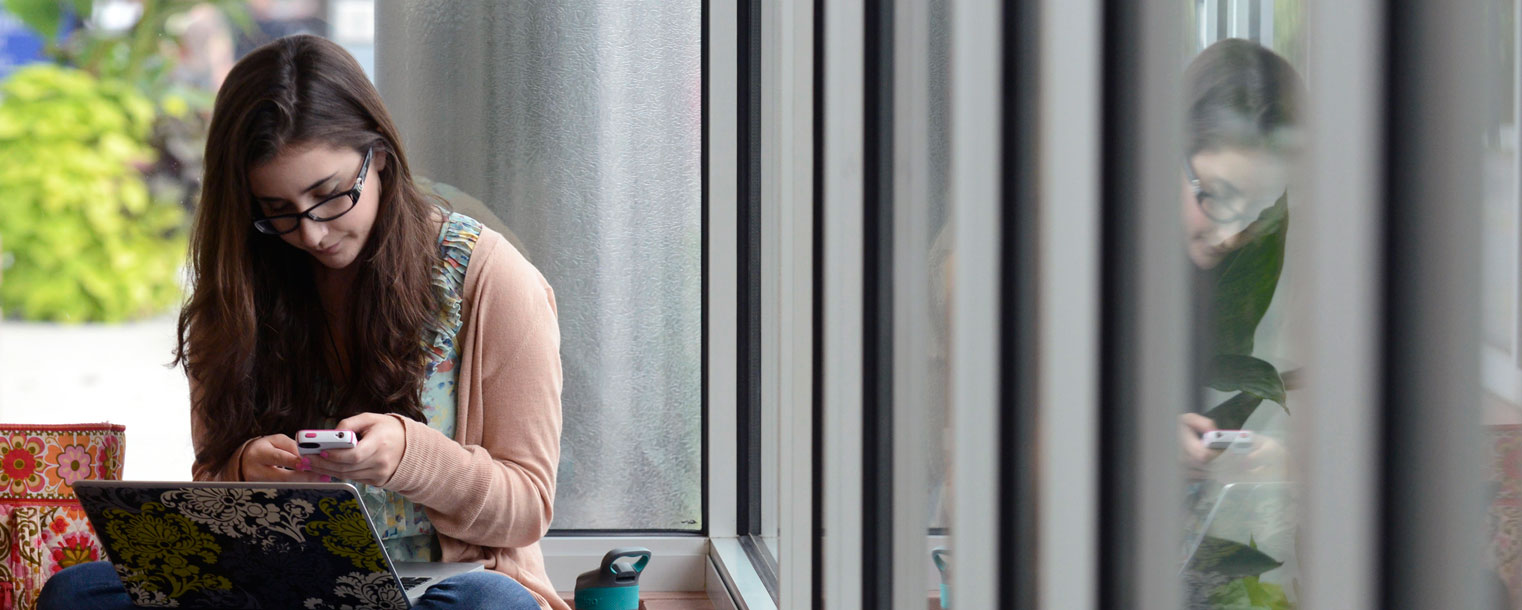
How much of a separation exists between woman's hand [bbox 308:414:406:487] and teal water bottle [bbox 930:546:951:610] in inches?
30.3

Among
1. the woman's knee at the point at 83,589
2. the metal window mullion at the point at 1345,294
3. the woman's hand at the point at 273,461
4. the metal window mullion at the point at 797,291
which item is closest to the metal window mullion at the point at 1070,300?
the metal window mullion at the point at 1345,294

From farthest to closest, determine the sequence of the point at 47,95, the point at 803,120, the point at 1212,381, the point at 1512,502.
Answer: the point at 47,95
the point at 803,120
the point at 1212,381
the point at 1512,502

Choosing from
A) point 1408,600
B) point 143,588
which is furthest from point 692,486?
point 1408,600

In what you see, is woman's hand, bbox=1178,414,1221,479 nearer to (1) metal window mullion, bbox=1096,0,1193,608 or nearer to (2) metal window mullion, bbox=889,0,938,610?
(1) metal window mullion, bbox=1096,0,1193,608

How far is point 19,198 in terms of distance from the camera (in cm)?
248

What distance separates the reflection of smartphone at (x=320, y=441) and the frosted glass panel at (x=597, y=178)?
4.03ft

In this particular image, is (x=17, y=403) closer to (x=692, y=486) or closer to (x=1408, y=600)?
(x=692, y=486)

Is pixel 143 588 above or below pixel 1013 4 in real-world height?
below

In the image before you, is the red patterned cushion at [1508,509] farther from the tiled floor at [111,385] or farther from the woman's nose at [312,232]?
the tiled floor at [111,385]

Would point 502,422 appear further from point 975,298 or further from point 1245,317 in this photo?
point 1245,317

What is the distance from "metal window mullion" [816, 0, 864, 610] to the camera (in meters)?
0.95

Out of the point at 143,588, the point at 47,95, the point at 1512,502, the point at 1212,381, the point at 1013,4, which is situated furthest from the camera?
the point at 47,95

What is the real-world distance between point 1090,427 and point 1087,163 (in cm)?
13

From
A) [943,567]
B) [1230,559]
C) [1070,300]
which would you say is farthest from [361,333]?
[1230,559]
